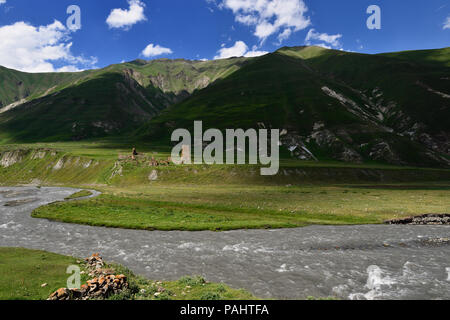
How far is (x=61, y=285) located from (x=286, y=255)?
80.9 ft

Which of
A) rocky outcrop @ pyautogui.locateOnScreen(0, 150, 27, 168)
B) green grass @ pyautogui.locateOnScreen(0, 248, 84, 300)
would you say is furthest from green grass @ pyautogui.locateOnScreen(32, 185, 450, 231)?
rocky outcrop @ pyautogui.locateOnScreen(0, 150, 27, 168)

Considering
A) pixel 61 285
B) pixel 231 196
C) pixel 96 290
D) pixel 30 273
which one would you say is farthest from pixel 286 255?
pixel 231 196

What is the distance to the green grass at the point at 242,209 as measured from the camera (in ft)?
168

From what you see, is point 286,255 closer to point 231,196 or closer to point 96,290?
point 96,290

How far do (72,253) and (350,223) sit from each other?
47731 millimetres

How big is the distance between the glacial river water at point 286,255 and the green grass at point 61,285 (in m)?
2.71

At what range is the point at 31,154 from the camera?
171750 millimetres

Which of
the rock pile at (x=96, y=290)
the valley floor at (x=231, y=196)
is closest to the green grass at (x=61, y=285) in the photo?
the rock pile at (x=96, y=290)

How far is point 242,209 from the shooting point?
6294cm

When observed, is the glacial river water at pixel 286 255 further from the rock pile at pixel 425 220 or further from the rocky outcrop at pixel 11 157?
the rocky outcrop at pixel 11 157

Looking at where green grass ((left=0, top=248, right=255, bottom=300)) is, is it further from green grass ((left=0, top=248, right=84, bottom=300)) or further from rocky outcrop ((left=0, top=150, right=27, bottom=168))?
rocky outcrop ((left=0, top=150, right=27, bottom=168))

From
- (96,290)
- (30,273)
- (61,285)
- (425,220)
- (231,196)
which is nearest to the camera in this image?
(96,290)

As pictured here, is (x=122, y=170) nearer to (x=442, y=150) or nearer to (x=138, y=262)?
(x=138, y=262)

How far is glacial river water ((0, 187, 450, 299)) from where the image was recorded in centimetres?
2464
